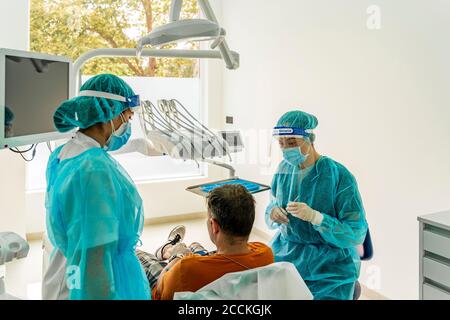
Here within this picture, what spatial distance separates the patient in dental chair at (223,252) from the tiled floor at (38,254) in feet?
0.82

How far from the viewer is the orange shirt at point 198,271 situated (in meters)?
0.92

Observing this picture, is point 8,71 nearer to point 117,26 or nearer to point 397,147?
point 117,26

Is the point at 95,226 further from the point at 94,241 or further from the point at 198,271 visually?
the point at 198,271

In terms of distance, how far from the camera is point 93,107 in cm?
96

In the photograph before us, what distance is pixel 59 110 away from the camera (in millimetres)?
985

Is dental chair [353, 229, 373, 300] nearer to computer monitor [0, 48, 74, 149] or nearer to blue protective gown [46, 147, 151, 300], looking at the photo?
blue protective gown [46, 147, 151, 300]

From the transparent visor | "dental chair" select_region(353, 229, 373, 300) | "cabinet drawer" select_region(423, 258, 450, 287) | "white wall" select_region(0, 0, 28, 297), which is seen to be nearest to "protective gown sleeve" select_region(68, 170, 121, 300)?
the transparent visor

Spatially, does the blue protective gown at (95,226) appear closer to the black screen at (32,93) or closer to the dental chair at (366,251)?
the black screen at (32,93)

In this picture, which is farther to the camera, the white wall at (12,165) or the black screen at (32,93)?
the white wall at (12,165)

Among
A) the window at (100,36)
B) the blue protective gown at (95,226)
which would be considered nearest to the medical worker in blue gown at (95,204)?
the blue protective gown at (95,226)

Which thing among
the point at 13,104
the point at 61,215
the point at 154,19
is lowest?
the point at 61,215
